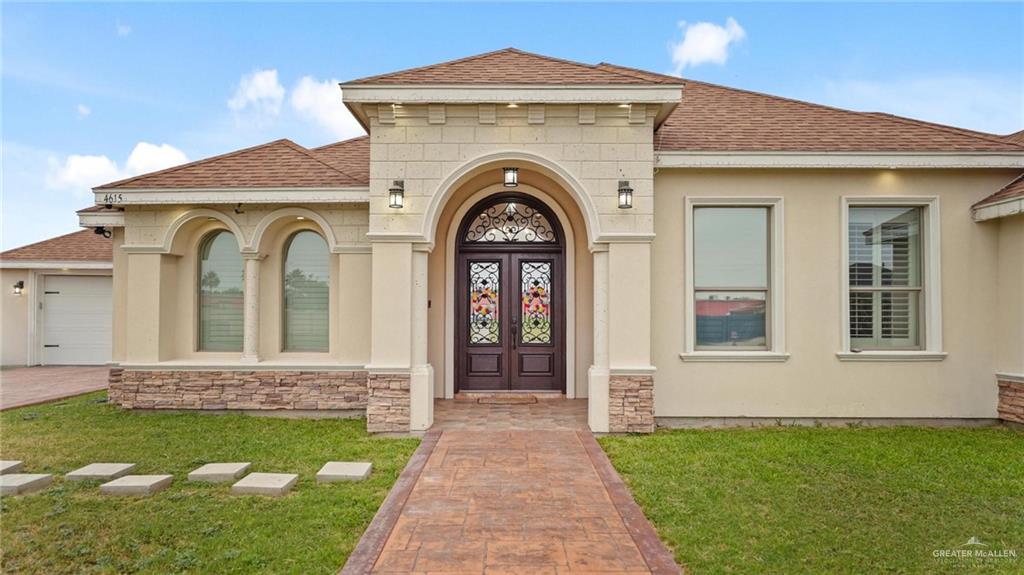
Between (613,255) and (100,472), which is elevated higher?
(613,255)

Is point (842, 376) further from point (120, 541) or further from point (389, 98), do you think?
point (120, 541)

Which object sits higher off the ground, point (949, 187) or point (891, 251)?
point (949, 187)

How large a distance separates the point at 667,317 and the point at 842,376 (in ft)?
8.06

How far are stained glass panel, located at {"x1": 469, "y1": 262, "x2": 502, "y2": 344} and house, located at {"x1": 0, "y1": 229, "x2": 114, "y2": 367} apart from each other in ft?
34.1

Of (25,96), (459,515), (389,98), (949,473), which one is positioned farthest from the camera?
(25,96)

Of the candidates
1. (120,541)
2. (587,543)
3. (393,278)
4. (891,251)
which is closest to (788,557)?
(587,543)

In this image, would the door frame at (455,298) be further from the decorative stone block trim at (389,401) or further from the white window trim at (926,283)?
the white window trim at (926,283)

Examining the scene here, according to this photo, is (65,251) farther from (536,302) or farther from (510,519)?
(510,519)

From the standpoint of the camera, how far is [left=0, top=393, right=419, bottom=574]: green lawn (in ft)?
10.9

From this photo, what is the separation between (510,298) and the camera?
859 centimetres

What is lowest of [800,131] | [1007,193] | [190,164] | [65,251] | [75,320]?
[75,320]

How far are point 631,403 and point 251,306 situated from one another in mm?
5649

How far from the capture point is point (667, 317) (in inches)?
274
